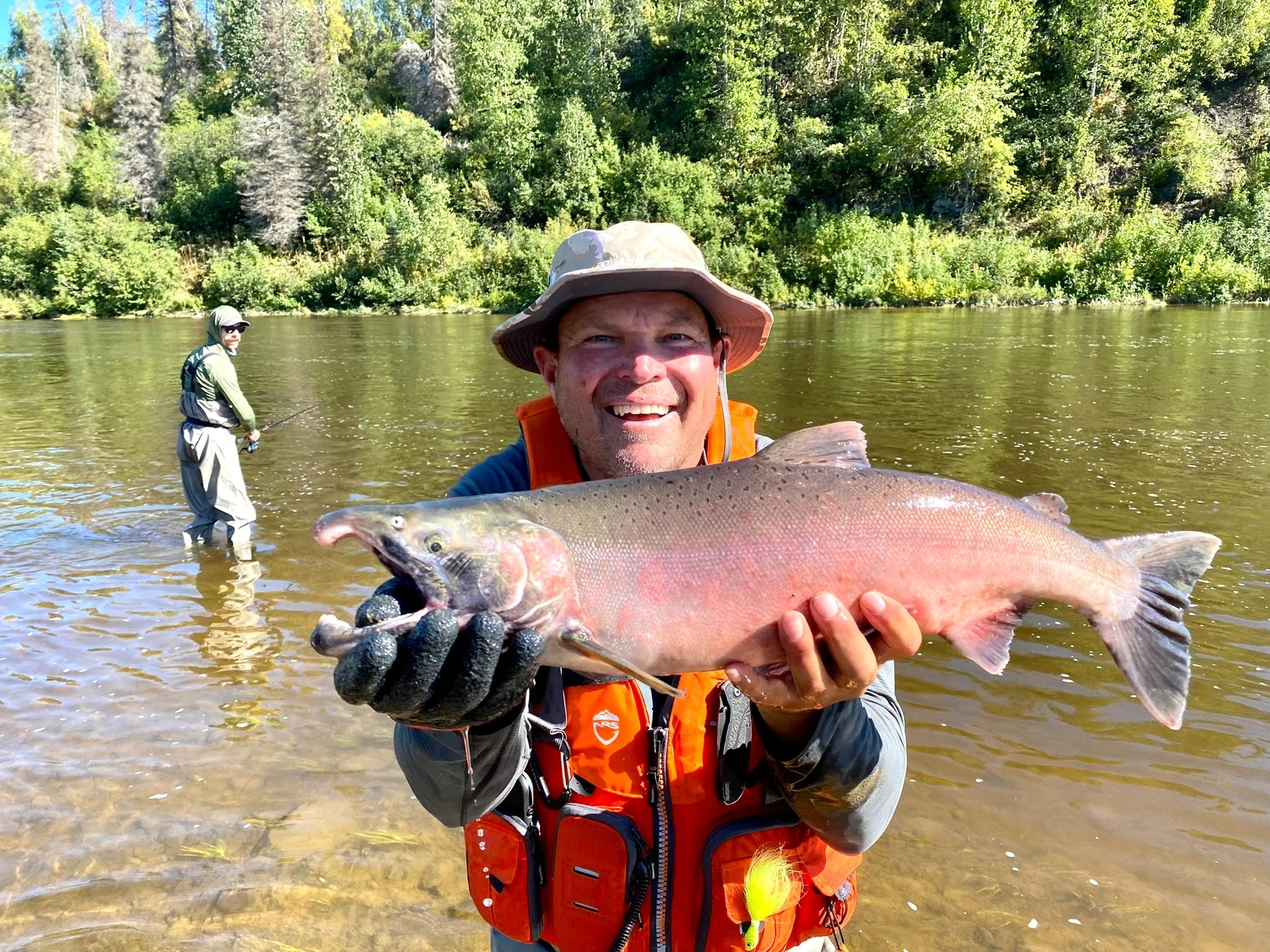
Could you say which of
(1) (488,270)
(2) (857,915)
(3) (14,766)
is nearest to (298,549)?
(3) (14,766)

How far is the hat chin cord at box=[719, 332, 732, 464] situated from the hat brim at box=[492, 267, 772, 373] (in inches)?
2.9

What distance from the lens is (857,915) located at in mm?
3639

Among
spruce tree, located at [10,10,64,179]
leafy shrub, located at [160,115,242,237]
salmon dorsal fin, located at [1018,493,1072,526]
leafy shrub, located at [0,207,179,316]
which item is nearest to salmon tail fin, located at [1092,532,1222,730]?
salmon dorsal fin, located at [1018,493,1072,526]

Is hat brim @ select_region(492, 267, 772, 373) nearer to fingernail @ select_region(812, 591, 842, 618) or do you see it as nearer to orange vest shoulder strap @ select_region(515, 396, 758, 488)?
orange vest shoulder strap @ select_region(515, 396, 758, 488)

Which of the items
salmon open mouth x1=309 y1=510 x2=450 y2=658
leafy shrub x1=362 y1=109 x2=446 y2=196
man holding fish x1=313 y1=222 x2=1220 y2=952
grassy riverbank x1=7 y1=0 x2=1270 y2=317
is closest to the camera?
salmon open mouth x1=309 y1=510 x2=450 y2=658

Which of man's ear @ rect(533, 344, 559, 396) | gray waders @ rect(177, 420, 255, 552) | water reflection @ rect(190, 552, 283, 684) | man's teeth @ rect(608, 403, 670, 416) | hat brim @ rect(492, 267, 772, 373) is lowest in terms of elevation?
water reflection @ rect(190, 552, 283, 684)

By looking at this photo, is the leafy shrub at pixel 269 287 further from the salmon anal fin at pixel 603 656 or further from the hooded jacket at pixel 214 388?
the salmon anal fin at pixel 603 656

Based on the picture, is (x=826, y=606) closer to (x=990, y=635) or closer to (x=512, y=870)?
(x=990, y=635)

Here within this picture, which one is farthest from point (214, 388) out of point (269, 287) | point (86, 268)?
point (86, 268)

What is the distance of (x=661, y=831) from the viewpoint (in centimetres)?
226

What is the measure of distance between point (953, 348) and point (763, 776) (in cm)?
2281

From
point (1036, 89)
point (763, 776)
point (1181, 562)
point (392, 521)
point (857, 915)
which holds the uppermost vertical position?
point (1036, 89)

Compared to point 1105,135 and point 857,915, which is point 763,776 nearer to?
point 857,915

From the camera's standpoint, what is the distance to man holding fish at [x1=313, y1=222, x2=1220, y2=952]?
1.96 metres
